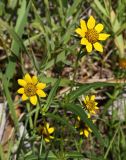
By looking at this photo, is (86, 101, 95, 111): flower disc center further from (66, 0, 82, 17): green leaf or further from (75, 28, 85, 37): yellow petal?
(66, 0, 82, 17): green leaf

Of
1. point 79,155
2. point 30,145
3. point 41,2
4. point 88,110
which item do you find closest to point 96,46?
point 88,110

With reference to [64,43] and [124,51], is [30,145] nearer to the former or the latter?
[64,43]

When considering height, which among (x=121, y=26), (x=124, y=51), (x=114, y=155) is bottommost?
(x=114, y=155)

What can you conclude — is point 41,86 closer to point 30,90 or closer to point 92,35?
point 30,90

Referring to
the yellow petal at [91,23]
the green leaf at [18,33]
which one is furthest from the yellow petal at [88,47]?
the green leaf at [18,33]

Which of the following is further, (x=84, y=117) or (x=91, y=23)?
(x=91, y=23)

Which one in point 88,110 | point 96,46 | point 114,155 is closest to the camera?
point 96,46

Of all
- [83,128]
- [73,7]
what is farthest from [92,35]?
[73,7]
